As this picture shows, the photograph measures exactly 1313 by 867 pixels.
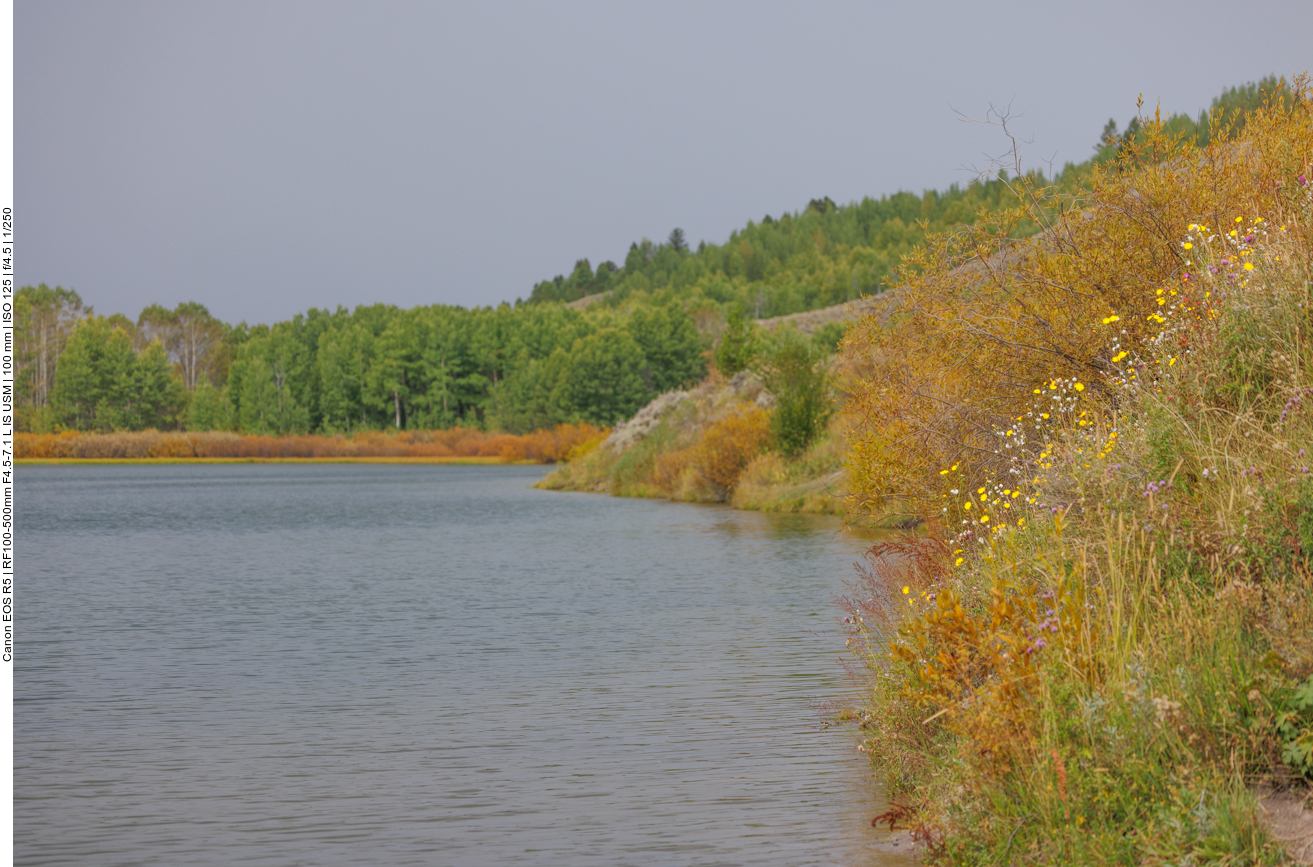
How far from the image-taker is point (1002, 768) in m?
6.02

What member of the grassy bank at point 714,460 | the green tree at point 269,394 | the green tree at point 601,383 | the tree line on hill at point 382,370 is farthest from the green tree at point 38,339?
the grassy bank at point 714,460

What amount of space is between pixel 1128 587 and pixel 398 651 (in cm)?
1023

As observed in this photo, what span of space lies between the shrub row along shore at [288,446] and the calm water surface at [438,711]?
73.6 meters

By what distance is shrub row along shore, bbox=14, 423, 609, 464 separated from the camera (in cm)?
10206

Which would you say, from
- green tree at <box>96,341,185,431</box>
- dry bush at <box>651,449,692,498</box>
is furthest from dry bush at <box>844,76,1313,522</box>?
green tree at <box>96,341,185,431</box>

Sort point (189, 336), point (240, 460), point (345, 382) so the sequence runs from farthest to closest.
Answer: point (189, 336) → point (345, 382) → point (240, 460)

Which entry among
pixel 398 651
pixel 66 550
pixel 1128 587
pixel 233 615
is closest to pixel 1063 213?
pixel 1128 587

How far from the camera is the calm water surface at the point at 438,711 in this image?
7.50 metres

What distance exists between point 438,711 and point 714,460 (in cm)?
3507

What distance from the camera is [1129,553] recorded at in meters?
6.78

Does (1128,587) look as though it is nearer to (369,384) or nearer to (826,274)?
(369,384)

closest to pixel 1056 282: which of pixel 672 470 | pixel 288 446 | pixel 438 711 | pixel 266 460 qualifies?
pixel 438 711

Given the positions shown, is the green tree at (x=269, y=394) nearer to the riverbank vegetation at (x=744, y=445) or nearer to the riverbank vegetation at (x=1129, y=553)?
the riverbank vegetation at (x=744, y=445)

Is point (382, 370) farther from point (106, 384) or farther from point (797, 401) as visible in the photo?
point (797, 401)
